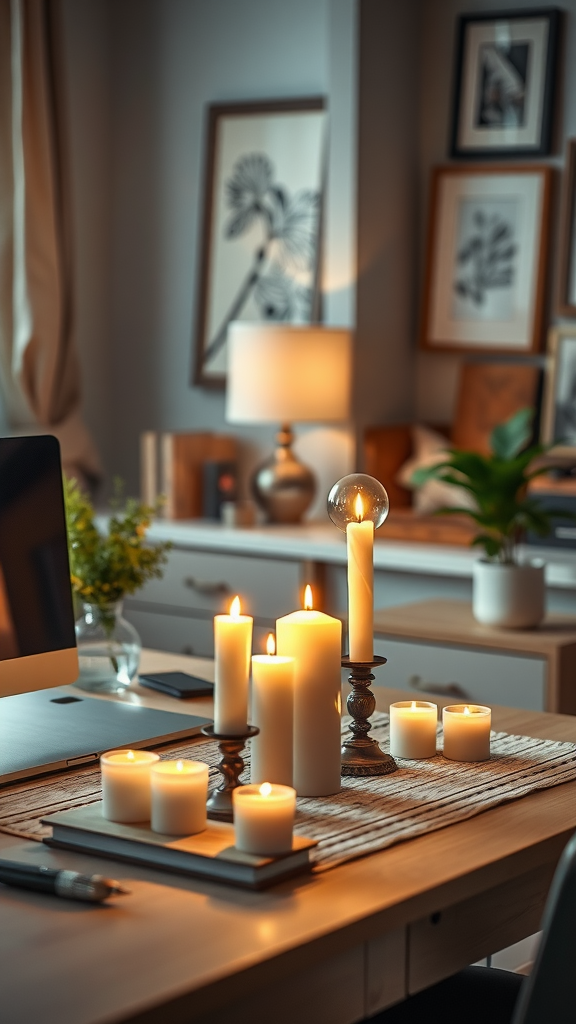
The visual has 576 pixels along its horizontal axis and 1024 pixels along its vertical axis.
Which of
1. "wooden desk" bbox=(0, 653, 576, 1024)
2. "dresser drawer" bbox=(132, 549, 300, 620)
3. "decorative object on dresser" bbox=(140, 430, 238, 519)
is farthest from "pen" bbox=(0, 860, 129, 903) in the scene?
"decorative object on dresser" bbox=(140, 430, 238, 519)

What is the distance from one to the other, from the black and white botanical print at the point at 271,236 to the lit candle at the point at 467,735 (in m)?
2.59

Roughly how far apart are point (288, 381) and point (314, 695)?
2270 mm

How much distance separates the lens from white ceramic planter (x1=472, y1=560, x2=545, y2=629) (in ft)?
9.21

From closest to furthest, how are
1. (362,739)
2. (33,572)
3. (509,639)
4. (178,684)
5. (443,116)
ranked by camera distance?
(362,739) → (33,572) → (178,684) → (509,639) → (443,116)

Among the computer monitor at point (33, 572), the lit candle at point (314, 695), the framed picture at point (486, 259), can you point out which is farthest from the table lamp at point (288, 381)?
the lit candle at point (314, 695)

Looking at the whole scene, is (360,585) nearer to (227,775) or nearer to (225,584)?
(227,775)

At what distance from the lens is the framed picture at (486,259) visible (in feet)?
12.0

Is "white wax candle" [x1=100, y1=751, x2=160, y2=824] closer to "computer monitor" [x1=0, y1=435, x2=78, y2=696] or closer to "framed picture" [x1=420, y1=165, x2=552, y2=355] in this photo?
"computer monitor" [x1=0, y1=435, x2=78, y2=696]

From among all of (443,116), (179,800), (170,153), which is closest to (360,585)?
(179,800)

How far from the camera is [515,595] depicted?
111 inches

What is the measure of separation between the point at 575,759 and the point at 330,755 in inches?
13.0

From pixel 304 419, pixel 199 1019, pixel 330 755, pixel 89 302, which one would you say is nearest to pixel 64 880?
pixel 199 1019

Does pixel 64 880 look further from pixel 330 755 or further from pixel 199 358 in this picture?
pixel 199 358

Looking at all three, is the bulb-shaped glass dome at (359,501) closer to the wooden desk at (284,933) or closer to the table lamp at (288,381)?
the wooden desk at (284,933)
